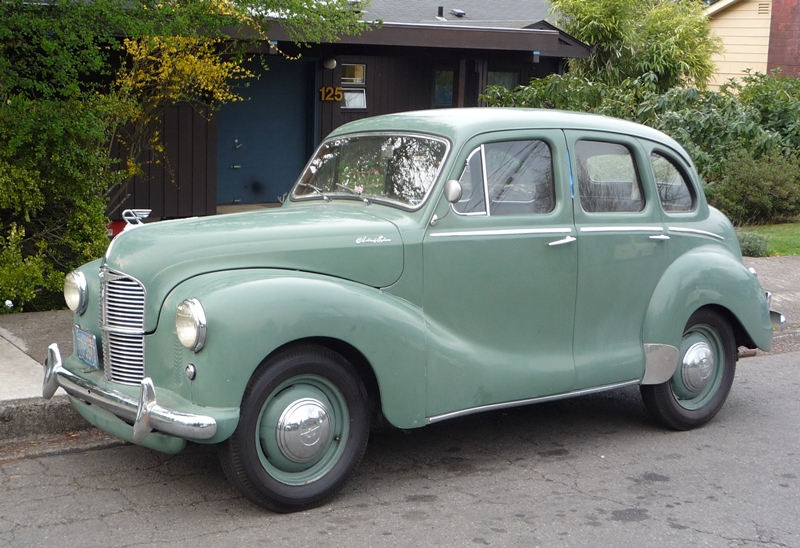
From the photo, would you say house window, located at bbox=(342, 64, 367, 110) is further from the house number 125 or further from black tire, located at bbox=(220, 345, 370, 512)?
black tire, located at bbox=(220, 345, 370, 512)

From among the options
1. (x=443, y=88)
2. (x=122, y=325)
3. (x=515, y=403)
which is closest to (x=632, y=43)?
(x=443, y=88)

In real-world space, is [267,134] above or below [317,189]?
above

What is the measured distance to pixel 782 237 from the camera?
1351 cm

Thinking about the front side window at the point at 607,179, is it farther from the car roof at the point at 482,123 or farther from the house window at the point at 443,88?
the house window at the point at 443,88

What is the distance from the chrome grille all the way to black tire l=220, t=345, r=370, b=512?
62cm

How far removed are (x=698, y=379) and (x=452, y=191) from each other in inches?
88.4

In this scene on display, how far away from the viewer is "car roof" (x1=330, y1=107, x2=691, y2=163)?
5.21 metres

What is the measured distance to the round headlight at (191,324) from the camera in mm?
4141

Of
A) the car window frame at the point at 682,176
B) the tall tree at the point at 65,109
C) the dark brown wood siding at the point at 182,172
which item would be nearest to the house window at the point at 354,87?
the dark brown wood siding at the point at 182,172

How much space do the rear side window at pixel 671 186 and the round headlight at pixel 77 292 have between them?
11.4ft

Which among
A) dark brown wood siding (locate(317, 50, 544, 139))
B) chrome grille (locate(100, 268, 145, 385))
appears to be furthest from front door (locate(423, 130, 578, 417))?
dark brown wood siding (locate(317, 50, 544, 139))

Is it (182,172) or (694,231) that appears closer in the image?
(694,231)

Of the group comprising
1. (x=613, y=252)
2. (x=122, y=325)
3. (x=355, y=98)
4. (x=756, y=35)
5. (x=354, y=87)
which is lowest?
(x=122, y=325)

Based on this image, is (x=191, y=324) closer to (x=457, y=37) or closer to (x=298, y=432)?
(x=298, y=432)
